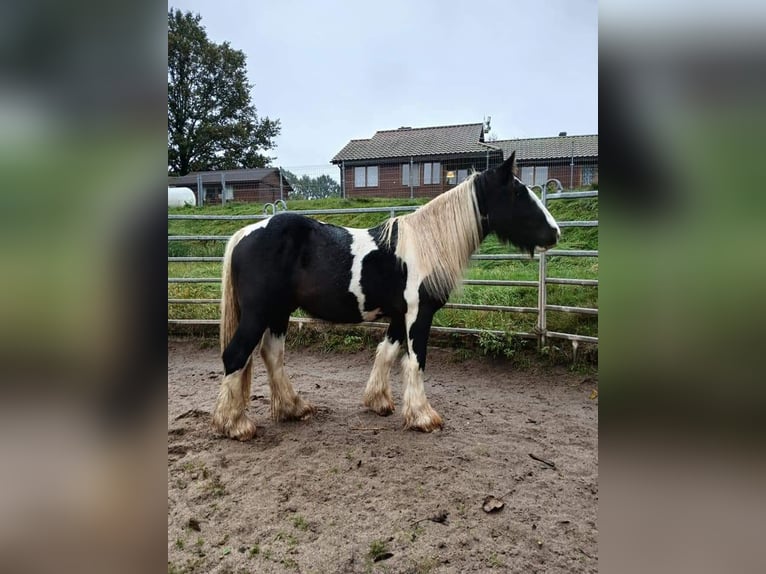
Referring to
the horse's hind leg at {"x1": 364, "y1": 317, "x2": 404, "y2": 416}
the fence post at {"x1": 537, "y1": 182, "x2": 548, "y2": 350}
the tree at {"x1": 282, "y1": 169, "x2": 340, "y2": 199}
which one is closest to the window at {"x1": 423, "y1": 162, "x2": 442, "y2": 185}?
the tree at {"x1": 282, "y1": 169, "x2": 340, "y2": 199}

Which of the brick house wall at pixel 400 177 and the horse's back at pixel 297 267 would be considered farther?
the brick house wall at pixel 400 177

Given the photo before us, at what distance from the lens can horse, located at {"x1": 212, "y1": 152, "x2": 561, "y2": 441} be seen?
9.22 ft

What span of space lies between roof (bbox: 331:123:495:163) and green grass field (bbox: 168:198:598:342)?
9464mm

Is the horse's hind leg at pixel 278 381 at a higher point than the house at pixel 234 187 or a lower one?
lower

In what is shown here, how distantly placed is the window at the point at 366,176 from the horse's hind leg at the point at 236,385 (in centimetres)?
1509

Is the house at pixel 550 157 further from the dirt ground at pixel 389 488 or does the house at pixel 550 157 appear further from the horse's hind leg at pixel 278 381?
the horse's hind leg at pixel 278 381

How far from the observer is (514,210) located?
290 centimetres

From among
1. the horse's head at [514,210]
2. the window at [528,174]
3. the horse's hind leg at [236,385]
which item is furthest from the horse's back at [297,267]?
the window at [528,174]

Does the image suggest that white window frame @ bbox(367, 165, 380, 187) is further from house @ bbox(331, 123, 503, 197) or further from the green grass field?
the green grass field

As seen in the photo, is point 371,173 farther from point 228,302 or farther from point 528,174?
point 228,302

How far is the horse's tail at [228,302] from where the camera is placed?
112 inches

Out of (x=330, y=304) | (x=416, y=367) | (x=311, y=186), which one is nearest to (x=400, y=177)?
(x=311, y=186)
